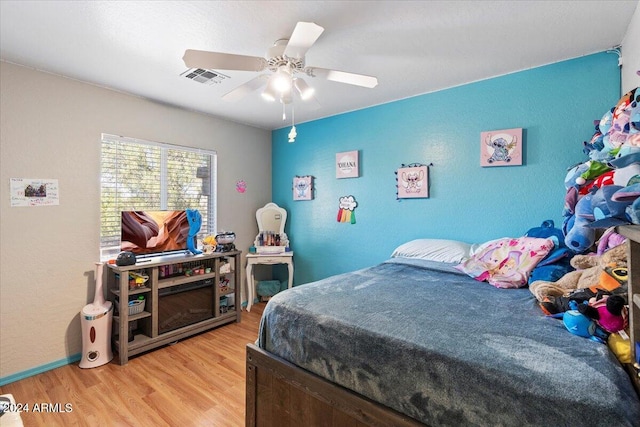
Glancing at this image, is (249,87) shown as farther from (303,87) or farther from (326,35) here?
(326,35)

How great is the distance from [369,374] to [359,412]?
15cm

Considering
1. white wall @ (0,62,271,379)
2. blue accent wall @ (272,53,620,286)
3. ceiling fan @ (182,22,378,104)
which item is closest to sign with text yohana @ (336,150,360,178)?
blue accent wall @ (272,53,620,286)

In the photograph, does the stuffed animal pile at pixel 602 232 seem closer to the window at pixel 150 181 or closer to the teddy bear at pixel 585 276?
the teddy bear at pixel 585 276

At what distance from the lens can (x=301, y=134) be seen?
12.8 feet

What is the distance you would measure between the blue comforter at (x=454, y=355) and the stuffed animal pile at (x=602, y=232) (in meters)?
0.09

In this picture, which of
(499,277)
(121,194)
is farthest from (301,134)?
(499,277)

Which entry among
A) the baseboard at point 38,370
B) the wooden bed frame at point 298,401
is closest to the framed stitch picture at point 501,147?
the wooden bed frame at point 298,401

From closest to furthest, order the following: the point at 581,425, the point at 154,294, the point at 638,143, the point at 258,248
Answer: the point at 581,425
the point at 638,143
the point at 154,294
the point at 258,248

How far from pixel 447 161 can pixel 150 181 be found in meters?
3.00

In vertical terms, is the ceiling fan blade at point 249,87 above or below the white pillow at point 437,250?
above

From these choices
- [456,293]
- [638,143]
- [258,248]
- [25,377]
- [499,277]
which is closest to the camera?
[638,143]

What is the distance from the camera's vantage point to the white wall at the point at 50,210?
2195 millimetres

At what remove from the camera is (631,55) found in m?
1.76

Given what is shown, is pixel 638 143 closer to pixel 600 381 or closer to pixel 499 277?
pixel 600 381
